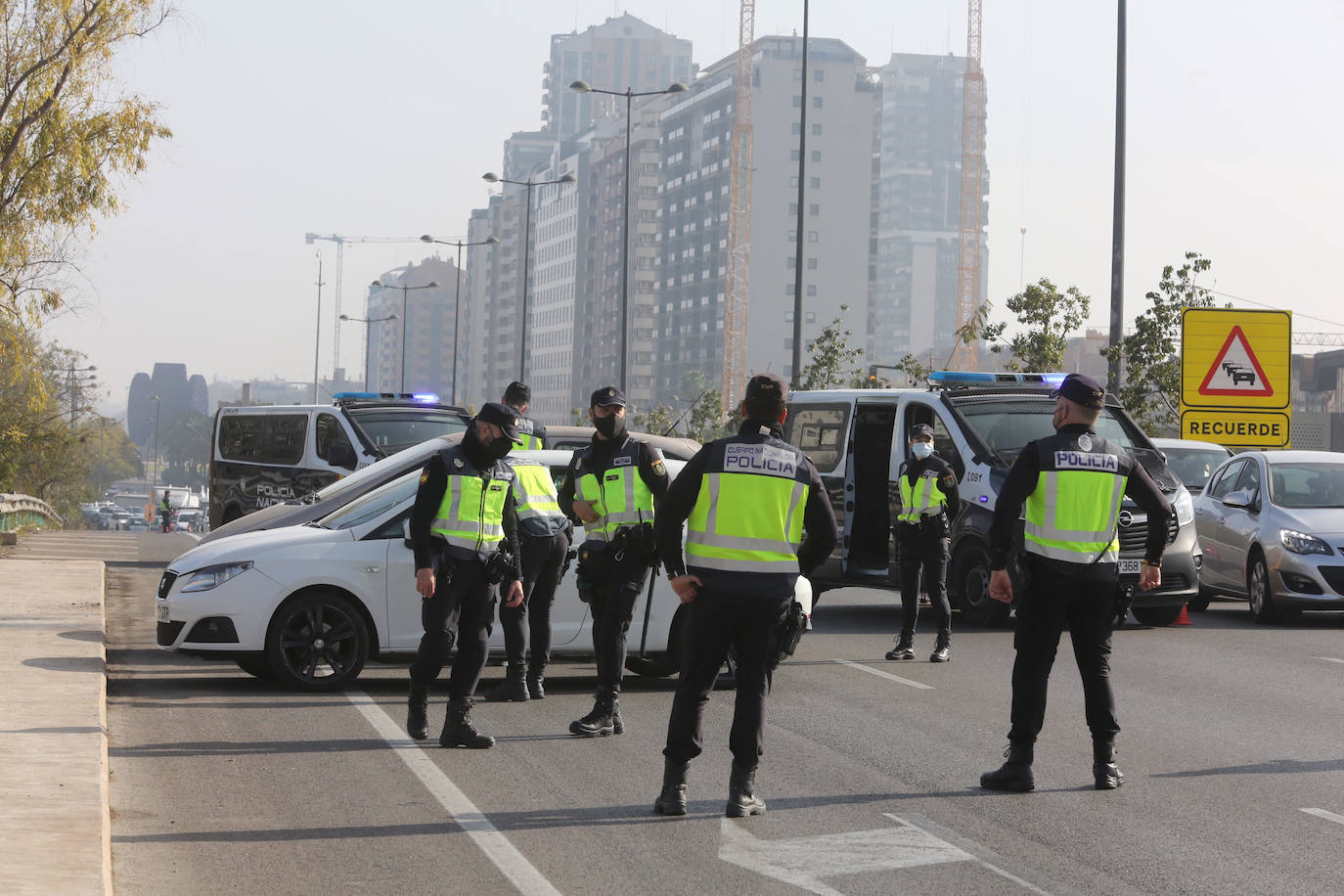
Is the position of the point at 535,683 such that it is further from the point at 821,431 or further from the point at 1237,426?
the point at 1237,426

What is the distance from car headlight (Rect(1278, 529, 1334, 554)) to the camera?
17453 millimetres

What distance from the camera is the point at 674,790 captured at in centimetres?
773

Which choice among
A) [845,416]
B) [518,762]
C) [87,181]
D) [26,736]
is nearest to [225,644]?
[26,736]

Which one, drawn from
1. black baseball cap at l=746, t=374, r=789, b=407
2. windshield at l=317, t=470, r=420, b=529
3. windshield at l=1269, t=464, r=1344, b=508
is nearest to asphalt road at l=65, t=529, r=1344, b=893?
windshield at l=317, t=470, r=420, b=529

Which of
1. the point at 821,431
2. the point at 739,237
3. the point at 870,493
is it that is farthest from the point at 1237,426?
the point at 739,237

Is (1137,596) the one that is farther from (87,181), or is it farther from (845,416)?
(87,181)

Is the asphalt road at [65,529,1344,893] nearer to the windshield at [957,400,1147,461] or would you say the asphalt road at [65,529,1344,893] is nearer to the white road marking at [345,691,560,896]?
the white road marking at [345,691,560,896]

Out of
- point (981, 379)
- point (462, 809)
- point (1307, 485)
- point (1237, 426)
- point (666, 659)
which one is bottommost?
point (462, 809)

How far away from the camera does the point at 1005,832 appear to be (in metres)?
7.56

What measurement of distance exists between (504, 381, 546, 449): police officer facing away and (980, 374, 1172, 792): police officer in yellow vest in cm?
421

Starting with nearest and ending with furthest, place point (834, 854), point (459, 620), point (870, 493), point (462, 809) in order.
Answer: point (834, 854), point (462, 809), point (459, 620), point (870, 493)

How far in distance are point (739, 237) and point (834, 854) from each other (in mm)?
163811

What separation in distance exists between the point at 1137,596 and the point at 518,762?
9.19 m

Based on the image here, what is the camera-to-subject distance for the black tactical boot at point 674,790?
7.73 metres
